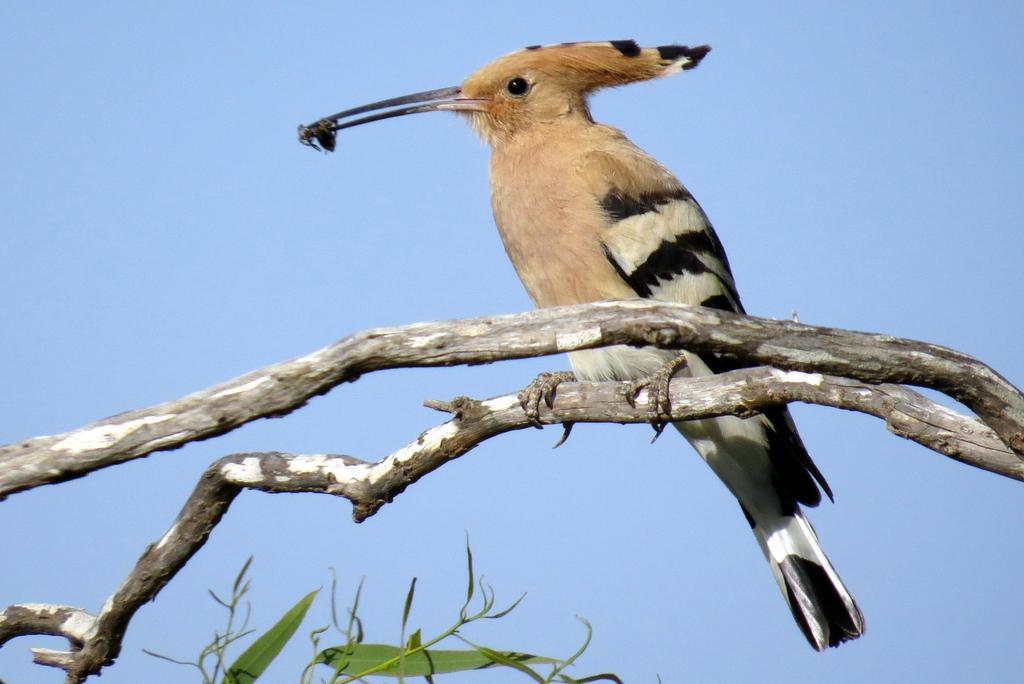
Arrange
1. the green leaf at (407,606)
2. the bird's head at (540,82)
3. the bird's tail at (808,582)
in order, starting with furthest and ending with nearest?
the bird's head at (540,82), the bird's tail at (808,582), the green leaf at (407,606)

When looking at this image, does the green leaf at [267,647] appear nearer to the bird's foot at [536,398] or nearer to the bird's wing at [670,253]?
the bird's foot at [536,398]

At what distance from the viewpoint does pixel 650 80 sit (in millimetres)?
2463

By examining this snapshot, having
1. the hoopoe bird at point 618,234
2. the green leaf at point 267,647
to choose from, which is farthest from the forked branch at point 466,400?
the hoopoe bird at point 618,234

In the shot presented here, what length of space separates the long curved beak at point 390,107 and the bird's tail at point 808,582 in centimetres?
109

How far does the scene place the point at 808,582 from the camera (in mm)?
2223

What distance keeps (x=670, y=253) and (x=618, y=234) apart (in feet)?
0.37

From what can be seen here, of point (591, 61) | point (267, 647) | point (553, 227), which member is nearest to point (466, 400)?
point (267, 647)

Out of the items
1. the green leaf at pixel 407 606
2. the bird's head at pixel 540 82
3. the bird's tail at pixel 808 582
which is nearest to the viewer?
the green leaf at pixel 407 606

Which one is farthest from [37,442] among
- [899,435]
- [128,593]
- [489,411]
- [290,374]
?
[899,435]

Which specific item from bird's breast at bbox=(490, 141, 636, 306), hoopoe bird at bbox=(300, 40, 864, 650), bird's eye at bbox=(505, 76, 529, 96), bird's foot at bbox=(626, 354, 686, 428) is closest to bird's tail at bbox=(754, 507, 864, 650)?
hoopoe bird at bbox=(300, 40, 864, 650)

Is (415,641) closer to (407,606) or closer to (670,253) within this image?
(407,606)

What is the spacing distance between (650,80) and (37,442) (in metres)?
1.52

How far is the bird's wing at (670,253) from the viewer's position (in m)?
2.17

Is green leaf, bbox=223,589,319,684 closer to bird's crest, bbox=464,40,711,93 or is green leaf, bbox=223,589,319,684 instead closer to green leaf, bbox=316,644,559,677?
green leaf, bbox=316,644,559,677
